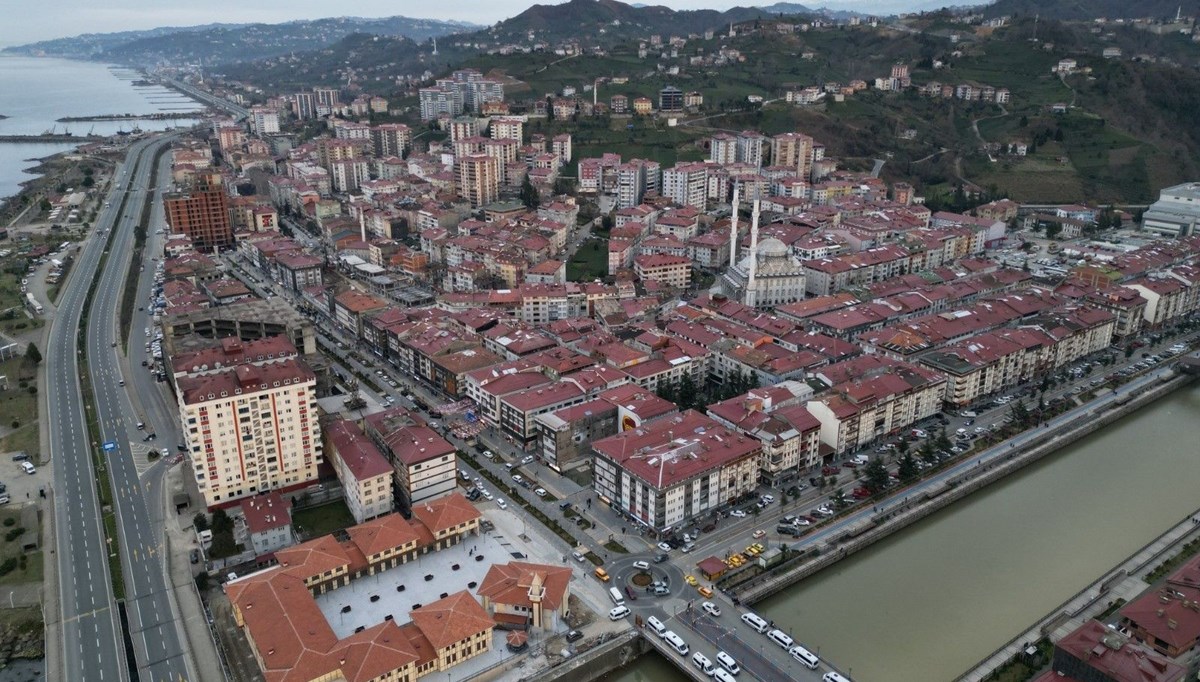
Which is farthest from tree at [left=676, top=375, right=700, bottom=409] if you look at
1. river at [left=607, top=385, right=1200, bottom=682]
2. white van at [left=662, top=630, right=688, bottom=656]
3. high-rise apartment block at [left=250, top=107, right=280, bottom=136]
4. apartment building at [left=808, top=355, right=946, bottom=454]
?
high-rise apartment block at [left=250, top=107, right=280, bottom=136]

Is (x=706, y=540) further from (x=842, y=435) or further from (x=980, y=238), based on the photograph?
(x=980, y=238)

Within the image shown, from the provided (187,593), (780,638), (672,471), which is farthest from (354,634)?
(780,638)

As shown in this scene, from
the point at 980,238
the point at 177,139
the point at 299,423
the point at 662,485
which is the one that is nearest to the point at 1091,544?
the point at 662,485

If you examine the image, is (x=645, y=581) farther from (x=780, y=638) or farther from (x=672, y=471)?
(x=780, y=638)

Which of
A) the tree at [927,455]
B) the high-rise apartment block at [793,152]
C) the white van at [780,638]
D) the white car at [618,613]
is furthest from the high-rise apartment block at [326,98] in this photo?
the white van at [780,638]

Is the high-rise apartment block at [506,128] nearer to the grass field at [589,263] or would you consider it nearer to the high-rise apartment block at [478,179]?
the high-rise apartment block at [478,179]

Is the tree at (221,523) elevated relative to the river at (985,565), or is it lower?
elevated

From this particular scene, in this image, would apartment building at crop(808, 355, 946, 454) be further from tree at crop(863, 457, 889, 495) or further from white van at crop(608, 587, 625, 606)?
white van at crop(608, 587, 625, 606)
